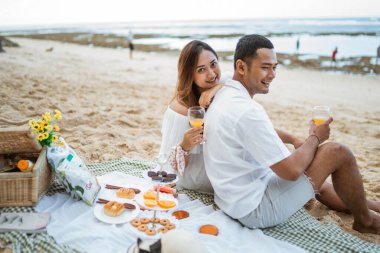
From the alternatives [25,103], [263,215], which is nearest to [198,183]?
[263,215]

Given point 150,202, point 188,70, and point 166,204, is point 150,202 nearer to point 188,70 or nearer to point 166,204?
point 166,204

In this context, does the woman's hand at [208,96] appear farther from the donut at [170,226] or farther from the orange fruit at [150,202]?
the donut at [170,226]

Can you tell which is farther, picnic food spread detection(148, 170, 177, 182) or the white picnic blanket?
picnic food spread detection(148, 170, 177, 182)

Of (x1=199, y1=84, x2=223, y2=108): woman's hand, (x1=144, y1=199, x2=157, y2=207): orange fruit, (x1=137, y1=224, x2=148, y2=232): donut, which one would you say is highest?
(x1=199, y1=84, x2=223, y2=108): woman's hand

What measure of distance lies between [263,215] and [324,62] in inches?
722

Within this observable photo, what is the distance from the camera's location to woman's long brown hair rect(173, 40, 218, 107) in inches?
141

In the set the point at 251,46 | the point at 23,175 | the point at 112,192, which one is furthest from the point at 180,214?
the point at 251,46

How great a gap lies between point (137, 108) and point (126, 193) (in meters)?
4.64

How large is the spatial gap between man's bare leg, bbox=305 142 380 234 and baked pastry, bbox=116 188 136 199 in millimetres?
1796

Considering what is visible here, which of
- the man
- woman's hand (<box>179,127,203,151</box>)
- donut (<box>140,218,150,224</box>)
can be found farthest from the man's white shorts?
donut (<box>140,218,150,224</box>)

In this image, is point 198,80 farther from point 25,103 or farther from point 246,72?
point 25,103

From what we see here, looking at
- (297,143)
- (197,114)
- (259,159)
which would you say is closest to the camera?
(259,159)

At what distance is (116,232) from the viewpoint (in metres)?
2.90

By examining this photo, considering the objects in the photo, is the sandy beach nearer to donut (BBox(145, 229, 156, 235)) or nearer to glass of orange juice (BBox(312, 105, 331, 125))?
glass of orange juice (BBox(312, 105, 331, 125))
